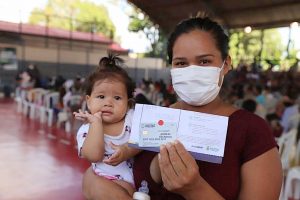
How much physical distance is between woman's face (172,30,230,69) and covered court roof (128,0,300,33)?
11559mm

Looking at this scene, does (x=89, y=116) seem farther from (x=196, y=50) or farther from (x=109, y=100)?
(x=196, y=50)

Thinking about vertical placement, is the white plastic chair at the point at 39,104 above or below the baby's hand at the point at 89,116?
below

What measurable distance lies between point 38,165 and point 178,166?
4.57 m

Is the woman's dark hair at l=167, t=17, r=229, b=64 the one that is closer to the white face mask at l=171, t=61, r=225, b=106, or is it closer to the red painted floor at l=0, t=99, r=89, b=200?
the white face mask at l=171, t=61, r=225, b=106

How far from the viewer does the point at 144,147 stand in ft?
3.51

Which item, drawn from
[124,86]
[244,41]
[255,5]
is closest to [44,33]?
[255,5]

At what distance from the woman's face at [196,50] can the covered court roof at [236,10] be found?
11.6m

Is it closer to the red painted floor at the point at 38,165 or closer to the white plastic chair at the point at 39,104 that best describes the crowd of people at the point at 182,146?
the red painted floor at the point at 38,165

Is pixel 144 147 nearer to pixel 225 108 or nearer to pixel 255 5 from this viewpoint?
pixel 225 108

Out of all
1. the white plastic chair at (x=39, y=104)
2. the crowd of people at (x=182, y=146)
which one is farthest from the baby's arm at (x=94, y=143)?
the white plastic chair at (x=39, y=104)

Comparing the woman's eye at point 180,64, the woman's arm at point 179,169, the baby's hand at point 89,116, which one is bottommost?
the woman's arm at point 179,169

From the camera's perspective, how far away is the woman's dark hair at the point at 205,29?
3.98 feet

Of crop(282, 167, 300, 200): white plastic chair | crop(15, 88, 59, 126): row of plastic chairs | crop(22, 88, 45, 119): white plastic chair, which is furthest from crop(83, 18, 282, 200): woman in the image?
crop(22, 88, 45, 119): white plastic chair

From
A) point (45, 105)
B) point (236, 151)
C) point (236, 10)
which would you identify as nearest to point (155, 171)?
point (236, 151)
